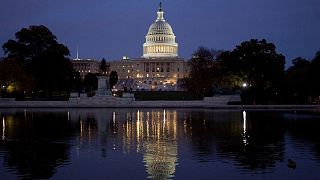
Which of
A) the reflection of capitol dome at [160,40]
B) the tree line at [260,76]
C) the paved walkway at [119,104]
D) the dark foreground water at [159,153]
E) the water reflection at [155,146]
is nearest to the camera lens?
the dark foreground water at [159,153]

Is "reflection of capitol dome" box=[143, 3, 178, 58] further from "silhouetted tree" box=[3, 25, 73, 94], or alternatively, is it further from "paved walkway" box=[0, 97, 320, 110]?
"paved walkway" box=[0, 97, 320, 110]

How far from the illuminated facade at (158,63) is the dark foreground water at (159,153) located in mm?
139386

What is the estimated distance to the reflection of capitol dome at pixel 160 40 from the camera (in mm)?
175125

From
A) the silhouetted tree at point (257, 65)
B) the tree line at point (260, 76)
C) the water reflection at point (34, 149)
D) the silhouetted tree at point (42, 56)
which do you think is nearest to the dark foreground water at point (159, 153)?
the water reflection at point (34, 149)

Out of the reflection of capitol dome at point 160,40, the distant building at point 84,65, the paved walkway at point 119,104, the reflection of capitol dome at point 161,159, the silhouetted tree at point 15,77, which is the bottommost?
the reflection of capitol dome at point 161,159

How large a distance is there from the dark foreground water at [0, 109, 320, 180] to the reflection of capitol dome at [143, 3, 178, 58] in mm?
146691

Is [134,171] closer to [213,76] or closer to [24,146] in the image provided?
[24,146]

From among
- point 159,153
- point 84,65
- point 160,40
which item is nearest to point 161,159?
point 159,153

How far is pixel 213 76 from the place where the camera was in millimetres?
71875

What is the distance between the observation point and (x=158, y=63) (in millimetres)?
174375

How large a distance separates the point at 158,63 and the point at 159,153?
155 m

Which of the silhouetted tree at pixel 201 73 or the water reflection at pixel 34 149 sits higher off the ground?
the silhouetted tree at pixel 201 73

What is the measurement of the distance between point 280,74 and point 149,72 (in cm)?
10874

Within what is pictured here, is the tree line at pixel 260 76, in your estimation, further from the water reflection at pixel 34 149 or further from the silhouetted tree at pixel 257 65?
the water reflection at pixel 34 149
